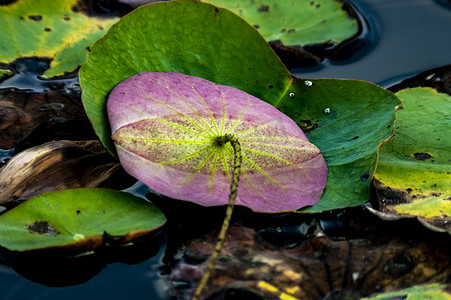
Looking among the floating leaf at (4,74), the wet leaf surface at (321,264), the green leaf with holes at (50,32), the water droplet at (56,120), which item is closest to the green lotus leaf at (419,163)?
the wet leaf surface at (321,264)

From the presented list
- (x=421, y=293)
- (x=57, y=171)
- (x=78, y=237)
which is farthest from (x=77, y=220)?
(x=421, y=293)

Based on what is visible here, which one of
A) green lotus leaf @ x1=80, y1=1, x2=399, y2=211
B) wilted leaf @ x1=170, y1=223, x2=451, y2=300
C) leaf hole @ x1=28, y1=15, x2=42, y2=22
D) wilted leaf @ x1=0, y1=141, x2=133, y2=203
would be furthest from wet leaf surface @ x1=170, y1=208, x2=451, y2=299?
leaf hole @ x1=28, y1=15, x2=42, y2=22

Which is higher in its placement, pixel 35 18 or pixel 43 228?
pixel 35 18

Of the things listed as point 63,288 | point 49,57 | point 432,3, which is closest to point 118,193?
point 63,288

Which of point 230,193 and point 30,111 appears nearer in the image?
point 230,193

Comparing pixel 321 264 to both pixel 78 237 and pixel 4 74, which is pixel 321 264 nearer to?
pixel 78 237

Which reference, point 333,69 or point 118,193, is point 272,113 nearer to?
point 118,193
